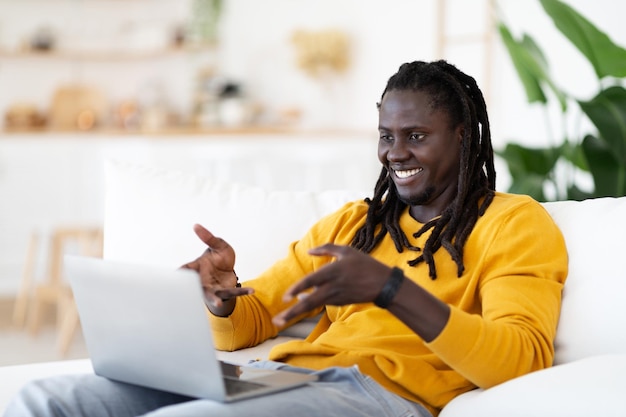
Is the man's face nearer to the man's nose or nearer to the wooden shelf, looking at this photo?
the man's nose

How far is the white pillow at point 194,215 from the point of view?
7.02 feet

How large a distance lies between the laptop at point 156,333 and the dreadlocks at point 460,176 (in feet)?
1.24

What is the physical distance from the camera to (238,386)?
1.51m

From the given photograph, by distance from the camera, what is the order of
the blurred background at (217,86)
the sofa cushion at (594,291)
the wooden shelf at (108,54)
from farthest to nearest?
the wooden shelf at (108,54)
the blurred background at (217,86)
the sofa cushion at (594,291)

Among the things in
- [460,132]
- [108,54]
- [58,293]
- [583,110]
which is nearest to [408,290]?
[460,132]

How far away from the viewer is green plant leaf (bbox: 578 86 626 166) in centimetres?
275

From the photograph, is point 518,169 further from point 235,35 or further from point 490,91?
point 235,35

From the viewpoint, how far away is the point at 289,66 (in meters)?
5.91

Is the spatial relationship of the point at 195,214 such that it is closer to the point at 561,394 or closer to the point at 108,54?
the point at 561,394

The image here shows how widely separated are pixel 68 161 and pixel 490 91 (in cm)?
256

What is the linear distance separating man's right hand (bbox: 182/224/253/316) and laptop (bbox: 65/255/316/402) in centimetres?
15

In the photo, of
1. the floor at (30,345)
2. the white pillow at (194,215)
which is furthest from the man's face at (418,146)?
the floor at (30,345)

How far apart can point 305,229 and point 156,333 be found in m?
0.76

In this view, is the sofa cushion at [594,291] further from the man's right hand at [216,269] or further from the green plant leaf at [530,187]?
the green plant leaf at [530,187]
